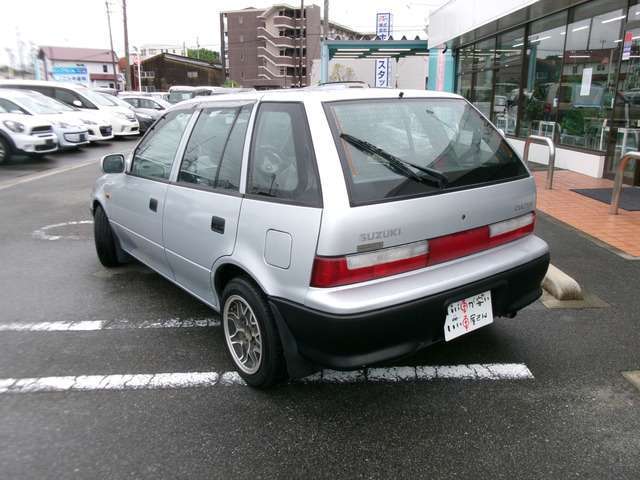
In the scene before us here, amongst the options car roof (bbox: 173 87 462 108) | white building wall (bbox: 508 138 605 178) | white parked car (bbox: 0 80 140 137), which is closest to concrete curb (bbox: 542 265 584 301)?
car roof (bbox: 173 87 462 108)

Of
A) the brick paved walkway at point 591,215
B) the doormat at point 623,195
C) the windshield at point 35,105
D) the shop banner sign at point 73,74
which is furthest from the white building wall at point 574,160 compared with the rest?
the shop banner sign at point 73,74

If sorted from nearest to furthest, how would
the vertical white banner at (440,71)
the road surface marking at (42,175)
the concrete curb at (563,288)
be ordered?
the concrete curb at (563,288) → the road surface marking at (42,175) → the vertical white banner at (440,71)

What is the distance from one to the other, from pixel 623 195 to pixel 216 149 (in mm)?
6694

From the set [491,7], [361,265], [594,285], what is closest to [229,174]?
[361,265]

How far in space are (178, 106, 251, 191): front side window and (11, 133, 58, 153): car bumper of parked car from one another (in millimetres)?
10757

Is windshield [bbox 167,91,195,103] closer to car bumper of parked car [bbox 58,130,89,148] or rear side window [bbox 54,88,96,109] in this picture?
rear side window [bbox 54,88,96,109]

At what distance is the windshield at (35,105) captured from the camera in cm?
1323

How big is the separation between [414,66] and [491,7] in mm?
44741

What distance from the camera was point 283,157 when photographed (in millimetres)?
2727

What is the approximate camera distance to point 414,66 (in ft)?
176

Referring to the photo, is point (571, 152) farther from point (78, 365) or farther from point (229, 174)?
point (78, 365)

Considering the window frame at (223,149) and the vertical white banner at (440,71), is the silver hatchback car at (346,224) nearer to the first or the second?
the window frame at (223,149)

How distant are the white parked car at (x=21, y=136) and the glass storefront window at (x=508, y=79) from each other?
11.3 metres

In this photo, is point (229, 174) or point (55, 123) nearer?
point (229, 174)
